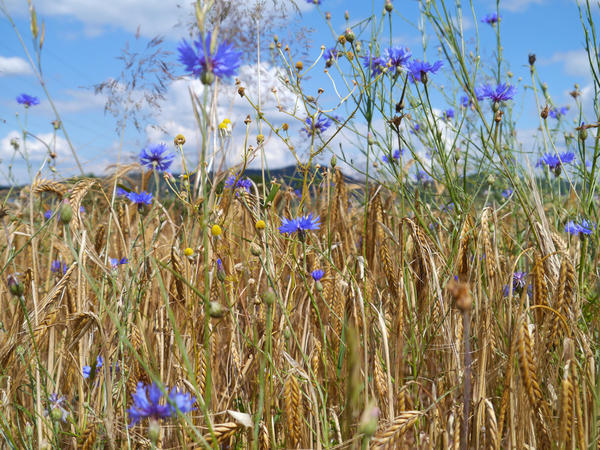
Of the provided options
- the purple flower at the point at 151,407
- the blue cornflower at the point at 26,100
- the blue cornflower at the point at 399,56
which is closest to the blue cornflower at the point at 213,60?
the purple flower at the point at 151,407

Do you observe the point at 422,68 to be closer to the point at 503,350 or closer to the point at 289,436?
the point at 503,350

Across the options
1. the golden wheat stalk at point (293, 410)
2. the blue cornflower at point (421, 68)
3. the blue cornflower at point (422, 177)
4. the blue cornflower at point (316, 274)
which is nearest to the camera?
the golden wheat stalk at point (293, 410)

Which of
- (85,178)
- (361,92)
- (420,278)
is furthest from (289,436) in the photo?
(361,92)

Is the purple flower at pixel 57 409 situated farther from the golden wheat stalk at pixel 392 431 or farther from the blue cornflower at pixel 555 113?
the blue cornflower at pixel 555 113

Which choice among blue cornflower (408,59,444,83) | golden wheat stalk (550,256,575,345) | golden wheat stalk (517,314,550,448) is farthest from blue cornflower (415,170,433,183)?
golden wheat stalk (517,314,550,448)

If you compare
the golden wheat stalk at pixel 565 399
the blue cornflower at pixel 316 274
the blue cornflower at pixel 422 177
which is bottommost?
the golden wheat stalk at pixel 565 399

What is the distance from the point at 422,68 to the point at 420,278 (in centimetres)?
91

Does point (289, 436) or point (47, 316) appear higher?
point (47, 316)

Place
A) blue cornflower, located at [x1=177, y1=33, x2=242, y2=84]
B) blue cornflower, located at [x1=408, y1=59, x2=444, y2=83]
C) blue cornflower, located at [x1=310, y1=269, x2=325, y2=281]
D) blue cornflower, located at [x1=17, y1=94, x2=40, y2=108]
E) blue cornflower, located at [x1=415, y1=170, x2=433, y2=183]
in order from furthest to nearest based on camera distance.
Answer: blue cornflower, located at [x1=17, y1=94, x2=40, y2=108]
blue cornflower, located at [x1=415, y1=170, x2=433, y2=183]
blue cornflower, located at [x1=408, y1=59, x2=444, y2=83]
blue cornflower, located at [x1=310, y1=269, x2=325, y2=281]
blue cornflower, located at [x1=177, y1=33, x2=242, y2=84]

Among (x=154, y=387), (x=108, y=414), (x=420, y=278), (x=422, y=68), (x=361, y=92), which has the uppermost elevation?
(x=422, y=68)

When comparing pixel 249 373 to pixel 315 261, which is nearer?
pixel 249 373

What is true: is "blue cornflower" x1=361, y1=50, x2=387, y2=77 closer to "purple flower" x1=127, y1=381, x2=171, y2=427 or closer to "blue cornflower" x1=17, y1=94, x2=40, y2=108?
"purple flower" x1=127, y1=381, x2=171, y2=427

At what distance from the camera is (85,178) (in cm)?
143

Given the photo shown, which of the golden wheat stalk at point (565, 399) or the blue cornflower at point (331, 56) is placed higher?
the blue cornflower at point (331, 56)
